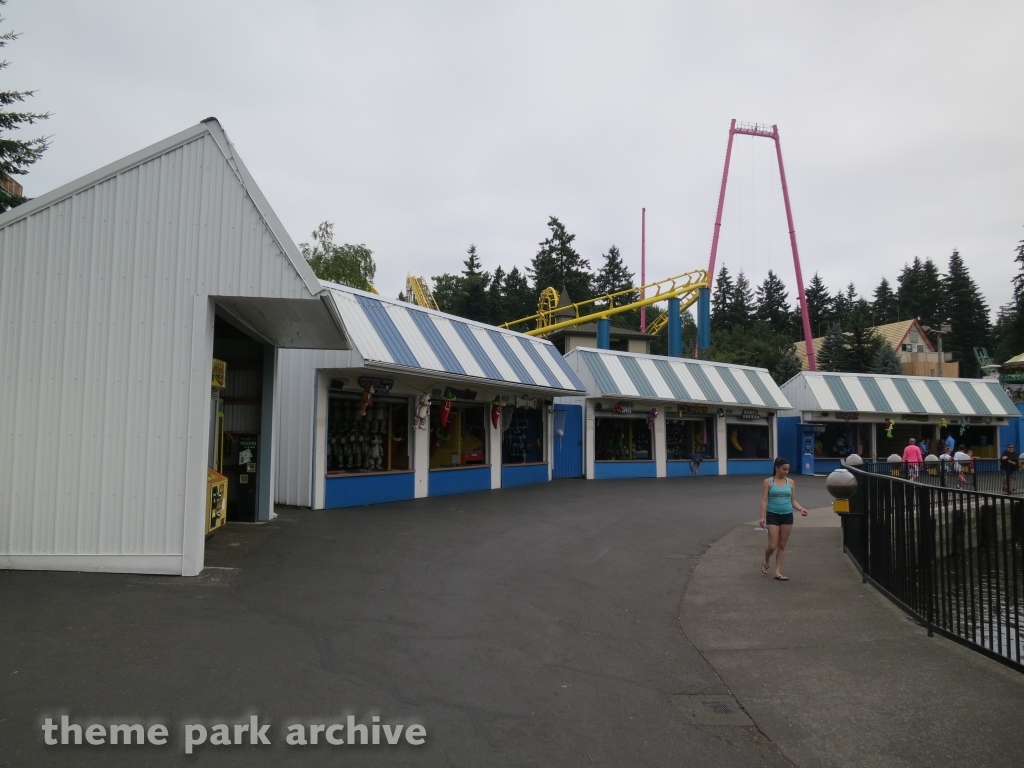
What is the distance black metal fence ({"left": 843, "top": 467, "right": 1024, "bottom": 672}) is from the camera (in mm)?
5594

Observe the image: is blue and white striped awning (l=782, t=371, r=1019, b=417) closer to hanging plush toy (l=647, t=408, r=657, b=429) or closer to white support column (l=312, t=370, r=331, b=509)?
hanging plush toy (l=647, t=408, r=657, b=429)

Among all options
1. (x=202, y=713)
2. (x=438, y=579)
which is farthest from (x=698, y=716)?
(x=438, y=579)

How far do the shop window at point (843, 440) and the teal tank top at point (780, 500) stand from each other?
23.9m

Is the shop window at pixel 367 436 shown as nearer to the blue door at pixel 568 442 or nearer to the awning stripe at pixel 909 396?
the blue door at pixel 568 442

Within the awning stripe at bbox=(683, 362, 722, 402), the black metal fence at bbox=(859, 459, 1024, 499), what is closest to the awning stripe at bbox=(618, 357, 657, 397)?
the awning stripe at bbox=(683, 362, 722, 402)

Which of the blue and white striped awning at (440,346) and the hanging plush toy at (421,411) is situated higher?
the blue and white striped awning at (440,346)

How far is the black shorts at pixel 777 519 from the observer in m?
9.38

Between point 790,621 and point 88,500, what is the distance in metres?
8.17

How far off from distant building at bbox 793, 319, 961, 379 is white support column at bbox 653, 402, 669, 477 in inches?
1234

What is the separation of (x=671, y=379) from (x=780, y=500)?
17.1 metres

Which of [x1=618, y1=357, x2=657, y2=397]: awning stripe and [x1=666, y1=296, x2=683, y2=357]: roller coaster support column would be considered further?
[x1=666, y1=296, x2=683, y2=357]: roller coaster support column

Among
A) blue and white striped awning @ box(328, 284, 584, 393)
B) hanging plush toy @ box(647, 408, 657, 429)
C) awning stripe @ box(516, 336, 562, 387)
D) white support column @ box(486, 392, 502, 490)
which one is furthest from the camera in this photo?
hanging plush toy @ box(647, 408, 657, 429)

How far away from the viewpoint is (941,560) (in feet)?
22.0

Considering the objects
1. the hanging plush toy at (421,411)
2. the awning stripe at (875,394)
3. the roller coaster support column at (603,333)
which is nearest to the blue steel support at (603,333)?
the roller coaster support column at (603,333)
